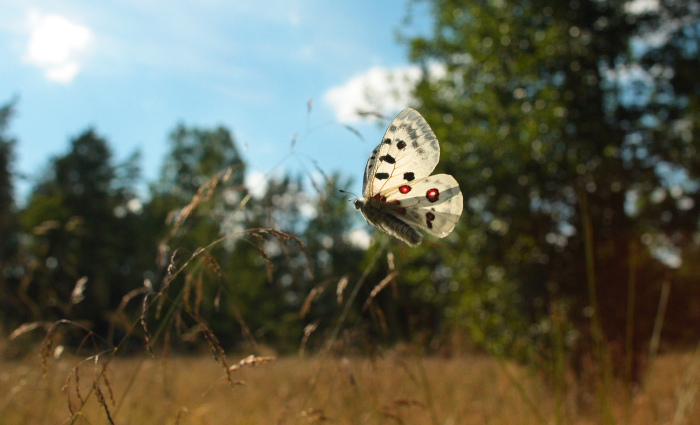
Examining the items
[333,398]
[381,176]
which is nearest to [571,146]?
[333,398]

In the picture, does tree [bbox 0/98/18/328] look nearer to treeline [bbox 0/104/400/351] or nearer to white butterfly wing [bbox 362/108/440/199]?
treeline [bbox 0/104/400/351]

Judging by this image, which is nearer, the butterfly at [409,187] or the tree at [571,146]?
the butterfly at [409,187]

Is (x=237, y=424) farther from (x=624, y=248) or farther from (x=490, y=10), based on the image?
(x=490, y=10)

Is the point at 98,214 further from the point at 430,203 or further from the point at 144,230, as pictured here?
the point at 430,203

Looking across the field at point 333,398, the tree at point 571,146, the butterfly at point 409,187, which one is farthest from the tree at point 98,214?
the butterfly at point 409,187

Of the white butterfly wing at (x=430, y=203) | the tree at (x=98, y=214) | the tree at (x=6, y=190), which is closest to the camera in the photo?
the white butterfly wing at (x=430, y=203)

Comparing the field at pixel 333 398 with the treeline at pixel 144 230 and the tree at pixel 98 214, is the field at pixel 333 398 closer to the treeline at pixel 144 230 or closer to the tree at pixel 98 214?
the treeline at pixel 144 230
